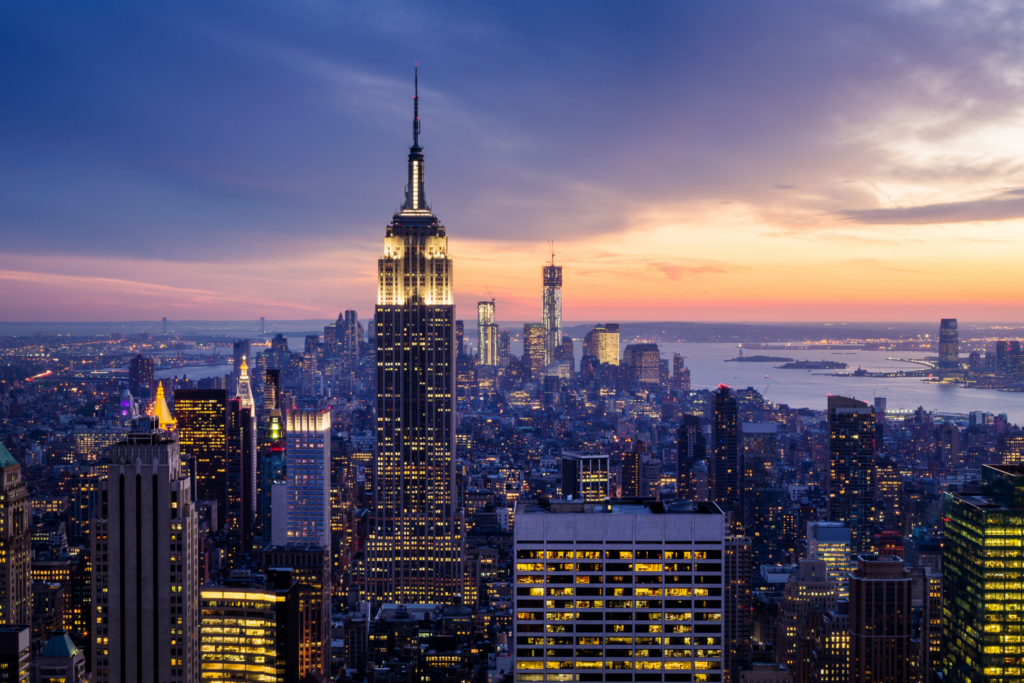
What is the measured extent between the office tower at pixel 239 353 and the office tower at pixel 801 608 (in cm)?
9066

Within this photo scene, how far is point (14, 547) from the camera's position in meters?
59.2

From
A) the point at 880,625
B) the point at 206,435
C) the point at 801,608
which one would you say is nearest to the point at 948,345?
the point at 801,608

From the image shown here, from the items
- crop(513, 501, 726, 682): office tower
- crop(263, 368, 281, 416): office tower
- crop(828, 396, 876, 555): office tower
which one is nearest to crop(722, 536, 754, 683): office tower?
crop(828, 396, 876, 555): office tower

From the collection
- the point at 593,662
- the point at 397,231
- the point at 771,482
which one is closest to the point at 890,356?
the point at 771,482

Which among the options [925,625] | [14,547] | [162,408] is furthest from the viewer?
[162,408]

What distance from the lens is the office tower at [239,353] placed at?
152625 mm

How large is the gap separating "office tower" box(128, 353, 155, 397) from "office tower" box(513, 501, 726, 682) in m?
75.1

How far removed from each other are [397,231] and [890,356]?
78.0m

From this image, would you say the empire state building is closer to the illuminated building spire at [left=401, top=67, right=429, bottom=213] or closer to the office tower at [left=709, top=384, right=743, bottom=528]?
the illuminated building spire at [left=401, top=67, right=429, bottom=213]

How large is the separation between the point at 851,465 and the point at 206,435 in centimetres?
7346

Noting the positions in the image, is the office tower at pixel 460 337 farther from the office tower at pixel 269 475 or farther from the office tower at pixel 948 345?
the office tower at pixel 948 345

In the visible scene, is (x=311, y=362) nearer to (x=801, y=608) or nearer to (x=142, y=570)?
(x=801, y=608)

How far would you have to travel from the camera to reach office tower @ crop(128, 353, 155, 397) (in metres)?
102

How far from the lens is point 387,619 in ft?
258
